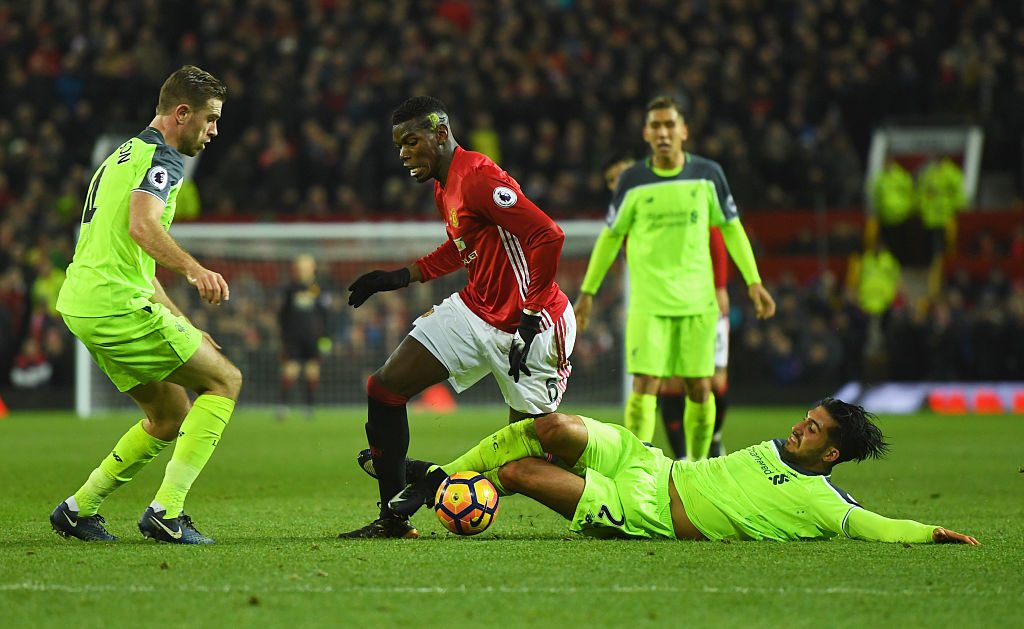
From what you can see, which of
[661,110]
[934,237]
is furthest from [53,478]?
[934,237]

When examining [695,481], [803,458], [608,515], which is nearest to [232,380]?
[608,515]

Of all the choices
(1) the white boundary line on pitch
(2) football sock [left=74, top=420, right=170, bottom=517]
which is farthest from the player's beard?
(2) football sock [left=74, top=420, right=170, bottom=517]

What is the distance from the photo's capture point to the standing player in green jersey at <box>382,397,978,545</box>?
6.44 meters

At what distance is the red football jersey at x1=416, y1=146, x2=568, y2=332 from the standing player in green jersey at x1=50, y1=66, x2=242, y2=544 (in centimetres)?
120

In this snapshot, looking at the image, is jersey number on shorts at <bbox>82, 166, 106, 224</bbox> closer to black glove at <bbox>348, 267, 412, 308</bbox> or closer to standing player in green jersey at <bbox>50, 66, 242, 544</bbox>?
standing player in green jersey at <bbox>50, 66, 242, 544</bbox>

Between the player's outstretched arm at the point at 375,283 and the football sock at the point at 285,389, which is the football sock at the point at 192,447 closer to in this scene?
the player's outstretched arm at the point at 375,283

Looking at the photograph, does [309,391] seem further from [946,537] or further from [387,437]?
[946,537]

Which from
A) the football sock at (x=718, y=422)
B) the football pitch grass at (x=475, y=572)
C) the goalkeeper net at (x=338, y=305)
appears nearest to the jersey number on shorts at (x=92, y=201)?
the football pitch grass at (x=475, y=572)

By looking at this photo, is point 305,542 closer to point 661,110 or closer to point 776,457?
point 776,457

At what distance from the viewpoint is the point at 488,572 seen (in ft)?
18.2

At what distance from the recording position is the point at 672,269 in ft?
30.4

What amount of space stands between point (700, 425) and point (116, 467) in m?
4.16

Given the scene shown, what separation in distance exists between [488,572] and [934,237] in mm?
18027

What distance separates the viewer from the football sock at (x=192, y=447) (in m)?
6.32
